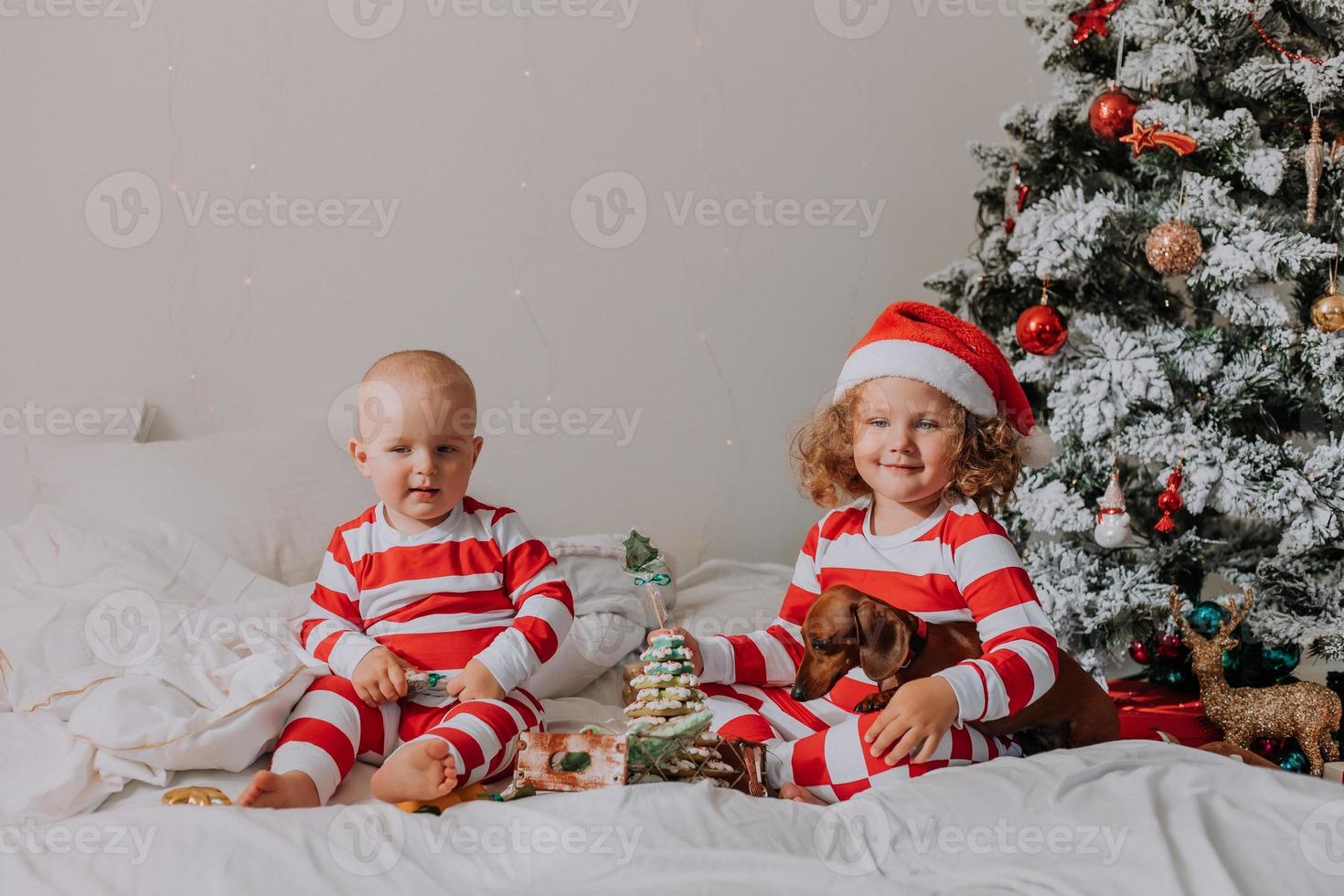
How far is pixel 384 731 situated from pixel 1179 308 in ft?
5.11

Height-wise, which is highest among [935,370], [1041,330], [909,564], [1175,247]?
[1175,247]

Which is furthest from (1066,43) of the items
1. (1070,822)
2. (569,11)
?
(1070,822)

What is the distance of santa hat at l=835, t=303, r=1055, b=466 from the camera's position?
1334mm

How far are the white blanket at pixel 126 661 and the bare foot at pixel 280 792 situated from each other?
0.33 ft

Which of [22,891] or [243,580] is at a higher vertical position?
[243,580]

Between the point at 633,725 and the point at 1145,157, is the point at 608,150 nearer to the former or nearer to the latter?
the point at 1145,157

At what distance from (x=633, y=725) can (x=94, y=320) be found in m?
1.59

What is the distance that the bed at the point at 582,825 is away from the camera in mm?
959

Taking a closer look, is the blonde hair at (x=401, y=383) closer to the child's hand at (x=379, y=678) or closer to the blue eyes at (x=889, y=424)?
the child's hand at (x=379, y=678)

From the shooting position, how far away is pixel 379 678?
1.29 metres

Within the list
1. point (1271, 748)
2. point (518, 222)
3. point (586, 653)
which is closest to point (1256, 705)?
point (1271, 748)

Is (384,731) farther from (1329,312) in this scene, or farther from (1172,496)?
(1329,312)

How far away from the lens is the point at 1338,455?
1839 millimetres

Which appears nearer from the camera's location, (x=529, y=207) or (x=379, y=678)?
(x=379, y=678)
